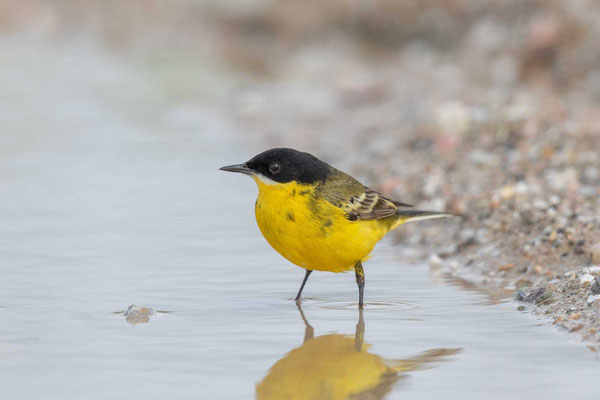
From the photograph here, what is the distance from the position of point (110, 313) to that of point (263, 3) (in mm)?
14530

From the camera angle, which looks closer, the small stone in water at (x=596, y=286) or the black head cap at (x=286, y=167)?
the small stone in water at (x=596, y=286)

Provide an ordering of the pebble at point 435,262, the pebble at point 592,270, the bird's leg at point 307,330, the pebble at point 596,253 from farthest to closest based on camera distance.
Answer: the pebble at point 435,262 → the pebble at point 596,253 → the pebble at point 592,270 → the bird's leg at point 307,330

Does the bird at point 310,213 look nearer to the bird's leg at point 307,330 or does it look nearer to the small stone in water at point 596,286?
the bird's leg at point 307,330

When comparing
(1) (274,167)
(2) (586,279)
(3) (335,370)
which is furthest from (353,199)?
(3) (335,370)

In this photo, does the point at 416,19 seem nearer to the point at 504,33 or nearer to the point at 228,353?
the point at 504,33

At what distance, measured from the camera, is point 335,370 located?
196 inches

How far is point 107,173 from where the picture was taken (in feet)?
36.3

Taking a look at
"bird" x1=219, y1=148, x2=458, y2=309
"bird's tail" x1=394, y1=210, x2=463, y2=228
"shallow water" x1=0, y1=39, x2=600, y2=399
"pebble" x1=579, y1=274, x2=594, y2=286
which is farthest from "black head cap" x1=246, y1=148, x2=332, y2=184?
"pebble" x1=579, y1=274, x2=594, y2=286

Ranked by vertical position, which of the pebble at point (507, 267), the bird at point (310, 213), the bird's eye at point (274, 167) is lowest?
the pebble at point (507, 267)

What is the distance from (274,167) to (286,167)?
0.25 ft

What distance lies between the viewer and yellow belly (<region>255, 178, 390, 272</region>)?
20.0ft

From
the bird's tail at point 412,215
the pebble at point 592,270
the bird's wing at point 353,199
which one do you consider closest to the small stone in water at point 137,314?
the bird's wing at point 353,199

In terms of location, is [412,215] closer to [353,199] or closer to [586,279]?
[353,199]

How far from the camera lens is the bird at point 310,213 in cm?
611
